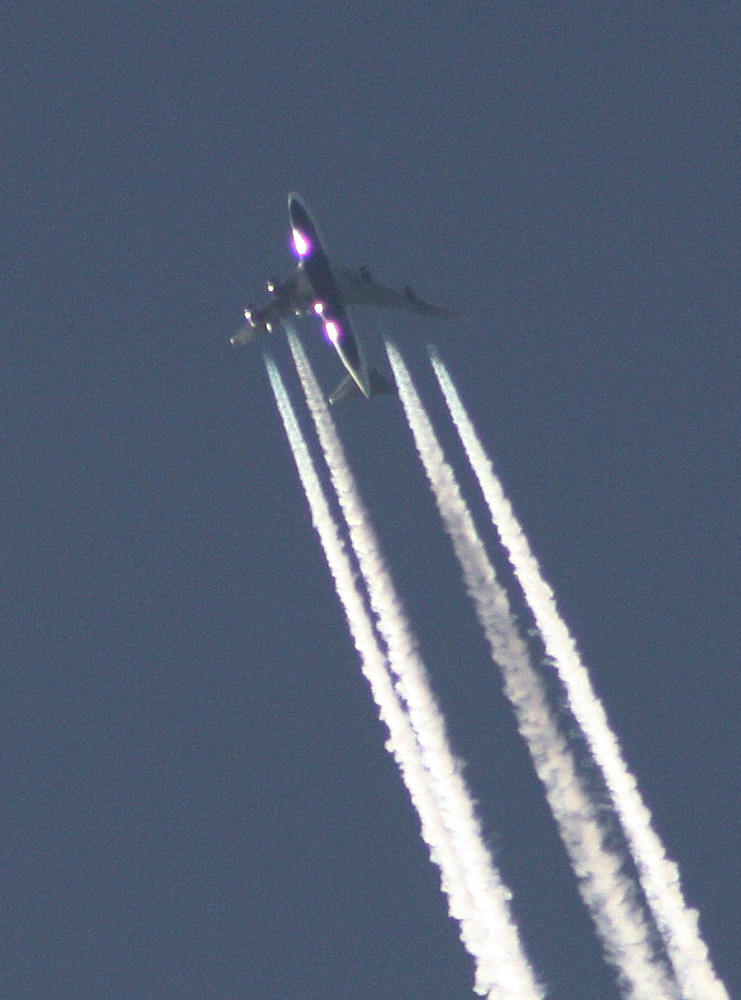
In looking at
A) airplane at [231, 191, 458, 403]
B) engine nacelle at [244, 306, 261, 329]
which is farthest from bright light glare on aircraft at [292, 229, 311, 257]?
engine nacelle at [244, 306, 261, 329]

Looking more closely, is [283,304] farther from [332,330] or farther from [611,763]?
[611,763]

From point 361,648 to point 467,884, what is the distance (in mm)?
12704

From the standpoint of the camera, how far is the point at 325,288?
111 m

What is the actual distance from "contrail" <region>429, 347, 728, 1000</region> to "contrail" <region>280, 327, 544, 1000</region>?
19.4 feet

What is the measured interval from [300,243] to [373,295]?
5.52 m

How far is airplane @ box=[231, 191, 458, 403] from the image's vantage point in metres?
110

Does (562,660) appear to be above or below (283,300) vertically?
below

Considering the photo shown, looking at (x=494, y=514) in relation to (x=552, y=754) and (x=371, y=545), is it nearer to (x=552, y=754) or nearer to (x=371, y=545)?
(x=371, y=545)

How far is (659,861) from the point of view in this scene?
318 ft

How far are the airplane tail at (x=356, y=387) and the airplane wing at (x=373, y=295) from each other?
4.19 metres

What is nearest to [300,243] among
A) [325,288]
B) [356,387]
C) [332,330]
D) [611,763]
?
[325,288]

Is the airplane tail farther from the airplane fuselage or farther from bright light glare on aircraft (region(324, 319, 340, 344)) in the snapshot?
bright light glare on aircraft (region(324, 319, 340, 344))

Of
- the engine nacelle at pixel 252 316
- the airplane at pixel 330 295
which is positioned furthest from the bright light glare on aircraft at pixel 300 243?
the engine nacelle at pixel 252 316

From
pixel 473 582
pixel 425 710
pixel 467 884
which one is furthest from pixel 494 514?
pixel 467 884
